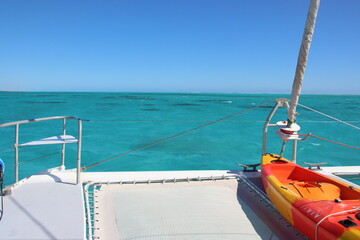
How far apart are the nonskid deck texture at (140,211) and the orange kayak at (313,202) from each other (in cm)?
23

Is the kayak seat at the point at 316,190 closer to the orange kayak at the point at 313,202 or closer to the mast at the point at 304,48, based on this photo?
the orange kayak at the point at 313,202

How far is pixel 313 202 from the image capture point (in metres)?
2.20

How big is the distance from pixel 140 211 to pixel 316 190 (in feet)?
6.27

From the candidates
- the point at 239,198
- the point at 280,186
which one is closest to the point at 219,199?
the point at 239,198

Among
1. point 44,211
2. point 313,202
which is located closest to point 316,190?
point 313,202

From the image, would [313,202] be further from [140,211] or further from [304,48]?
[304,48]

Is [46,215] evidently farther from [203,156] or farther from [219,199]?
[203,156]

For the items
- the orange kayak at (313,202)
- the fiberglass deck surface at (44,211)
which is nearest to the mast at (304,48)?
the orange kayak at (313,202)

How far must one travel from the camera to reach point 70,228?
2021 millimetres

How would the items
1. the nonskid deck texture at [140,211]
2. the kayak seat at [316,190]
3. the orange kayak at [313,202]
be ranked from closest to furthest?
1. the orange kayak at [313,202]
2. the nonskid deck texture at [140,211]
3. the kayak seat at [316,190]

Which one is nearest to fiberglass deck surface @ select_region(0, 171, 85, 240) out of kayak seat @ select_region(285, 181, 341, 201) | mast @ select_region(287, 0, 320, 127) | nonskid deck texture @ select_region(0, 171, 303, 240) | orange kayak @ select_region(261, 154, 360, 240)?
nonskid deck texture @ select_region(0, 171, 303, 240)

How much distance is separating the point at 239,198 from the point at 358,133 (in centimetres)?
1631

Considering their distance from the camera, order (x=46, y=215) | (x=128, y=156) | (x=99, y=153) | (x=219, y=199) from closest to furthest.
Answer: (x=46, y=215)
(x=219, y=199)
(x=128, y=156)
(x=99, y=153)

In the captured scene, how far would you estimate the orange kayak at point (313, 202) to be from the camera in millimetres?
1894
